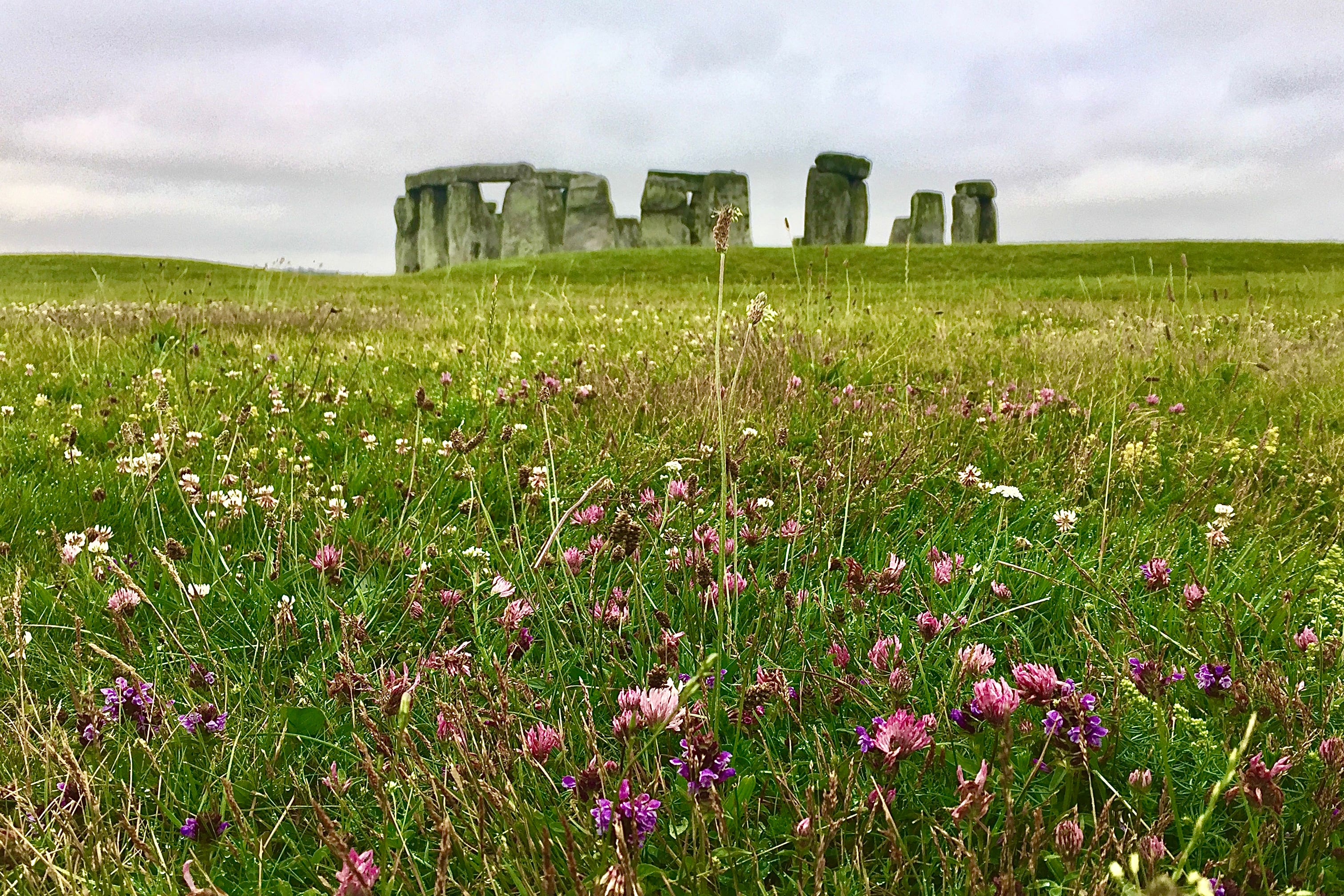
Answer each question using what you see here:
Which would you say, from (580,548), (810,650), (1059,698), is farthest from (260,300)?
(1059,698)

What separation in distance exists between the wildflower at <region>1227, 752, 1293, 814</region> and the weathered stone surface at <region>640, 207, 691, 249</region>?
37.7 meters

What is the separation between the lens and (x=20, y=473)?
3.49 metres

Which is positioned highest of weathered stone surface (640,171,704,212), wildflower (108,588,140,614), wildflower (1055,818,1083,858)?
weathered stone surface (640,171,704,212)

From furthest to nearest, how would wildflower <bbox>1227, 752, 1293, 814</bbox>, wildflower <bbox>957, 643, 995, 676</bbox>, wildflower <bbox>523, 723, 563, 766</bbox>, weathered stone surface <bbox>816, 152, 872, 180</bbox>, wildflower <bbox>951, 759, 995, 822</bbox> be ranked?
weathered stone surface <bbox>816, 152, 872, 180</bbox>, wildflower <bbox>957, 643, 995, 676</bbox>, wildflower <bbox>523, 723, 563, 766</bbox>, wildflower <bbox>1227, 752, 1293, 814</bbox>, wildflower <bbox>951, 759, 995, 822</bbox>

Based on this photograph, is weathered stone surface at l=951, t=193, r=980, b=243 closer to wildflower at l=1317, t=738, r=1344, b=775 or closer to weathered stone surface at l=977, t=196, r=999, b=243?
weathered stone surface at l=977, t=196, r=999, b=243

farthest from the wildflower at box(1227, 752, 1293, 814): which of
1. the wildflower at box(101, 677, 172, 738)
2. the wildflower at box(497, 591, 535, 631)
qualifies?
the wildflower at box(101, 677, 172, 738)

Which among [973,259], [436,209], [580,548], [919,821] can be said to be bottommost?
[919,821]

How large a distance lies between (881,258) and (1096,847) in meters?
29.0

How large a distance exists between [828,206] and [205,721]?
3735 cm

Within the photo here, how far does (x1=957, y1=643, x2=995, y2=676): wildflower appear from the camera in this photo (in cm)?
169

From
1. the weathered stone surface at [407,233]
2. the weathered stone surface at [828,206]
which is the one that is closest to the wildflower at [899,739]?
the weathered stone surface at [828,206]

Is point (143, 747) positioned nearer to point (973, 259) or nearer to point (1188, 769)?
point (1188, 769)

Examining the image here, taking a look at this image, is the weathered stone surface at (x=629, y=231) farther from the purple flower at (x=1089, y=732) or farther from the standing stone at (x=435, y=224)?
the purple flower at (x=1089, y=732)

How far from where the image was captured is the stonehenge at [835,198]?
36750 millimetres
